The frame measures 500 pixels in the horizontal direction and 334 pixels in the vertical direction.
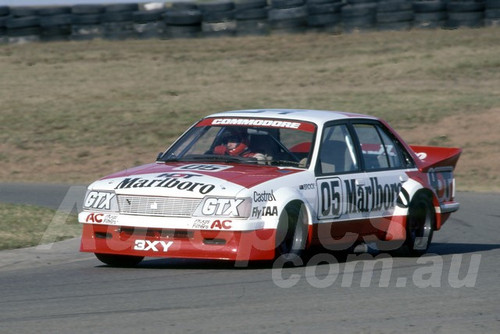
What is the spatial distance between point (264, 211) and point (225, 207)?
32cm

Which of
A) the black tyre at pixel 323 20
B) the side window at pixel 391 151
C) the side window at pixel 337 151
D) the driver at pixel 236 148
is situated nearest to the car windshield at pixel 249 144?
the driver at pixel 236 148

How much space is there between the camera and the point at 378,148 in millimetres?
9891

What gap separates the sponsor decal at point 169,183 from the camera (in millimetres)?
8016

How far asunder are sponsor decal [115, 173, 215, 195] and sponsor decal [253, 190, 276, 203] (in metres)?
0.33

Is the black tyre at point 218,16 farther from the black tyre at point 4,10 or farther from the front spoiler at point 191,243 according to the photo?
the front spoiler at point 191,243

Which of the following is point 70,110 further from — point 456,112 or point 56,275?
point 56,275

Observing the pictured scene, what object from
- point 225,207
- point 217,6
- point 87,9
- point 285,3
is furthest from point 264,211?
point 87,9

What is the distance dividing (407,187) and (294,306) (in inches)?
127

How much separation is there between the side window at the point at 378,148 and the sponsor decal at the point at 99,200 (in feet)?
8.21

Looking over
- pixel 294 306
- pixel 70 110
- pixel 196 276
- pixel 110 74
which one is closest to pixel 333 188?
pixel 196 276

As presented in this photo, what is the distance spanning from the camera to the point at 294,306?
6.71 metres

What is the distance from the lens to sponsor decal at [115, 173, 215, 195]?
26.3 feet

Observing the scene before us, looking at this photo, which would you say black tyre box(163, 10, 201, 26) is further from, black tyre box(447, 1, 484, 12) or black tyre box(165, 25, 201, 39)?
black tyre box(447, 1, 484, 12)

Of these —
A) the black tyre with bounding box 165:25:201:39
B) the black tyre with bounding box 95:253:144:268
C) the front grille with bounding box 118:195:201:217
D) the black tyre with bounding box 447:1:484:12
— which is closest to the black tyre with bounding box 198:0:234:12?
the black tyre with bounding box 165:25:201:39
